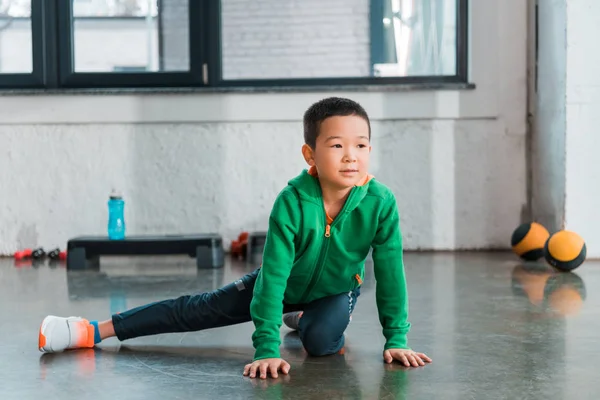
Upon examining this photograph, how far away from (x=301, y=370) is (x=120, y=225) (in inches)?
86.8

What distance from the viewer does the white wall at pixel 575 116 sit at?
3.81 meters

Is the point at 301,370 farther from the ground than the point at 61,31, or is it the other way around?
the point at 61,31

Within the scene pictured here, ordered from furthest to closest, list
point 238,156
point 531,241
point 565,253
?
point 238,156
point 531,241
point 565,253

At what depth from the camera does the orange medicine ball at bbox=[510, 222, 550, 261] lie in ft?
12.4

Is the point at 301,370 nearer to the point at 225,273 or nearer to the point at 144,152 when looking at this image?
the point at 225,273

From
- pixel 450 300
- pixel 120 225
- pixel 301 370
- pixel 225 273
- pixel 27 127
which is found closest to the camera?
pixel 301 370

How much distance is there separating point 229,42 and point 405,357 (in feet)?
8.88

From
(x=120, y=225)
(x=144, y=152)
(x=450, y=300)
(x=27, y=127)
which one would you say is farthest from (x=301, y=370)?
(x=27, y=127)

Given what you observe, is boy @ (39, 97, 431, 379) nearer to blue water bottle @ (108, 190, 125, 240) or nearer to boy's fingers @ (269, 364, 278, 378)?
boy's fingers @ (269, 364, 278, 378)

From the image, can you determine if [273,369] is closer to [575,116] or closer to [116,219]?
[116,219]

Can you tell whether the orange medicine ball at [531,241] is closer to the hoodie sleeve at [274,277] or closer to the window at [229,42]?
the window at [229,42]

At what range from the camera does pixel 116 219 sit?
402cm

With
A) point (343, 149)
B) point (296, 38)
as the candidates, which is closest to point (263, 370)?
point (343, 149)

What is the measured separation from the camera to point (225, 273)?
3.66 meters
